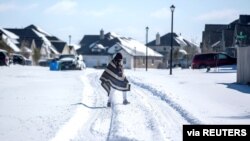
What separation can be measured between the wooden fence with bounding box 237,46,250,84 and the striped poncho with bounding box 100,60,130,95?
829cm

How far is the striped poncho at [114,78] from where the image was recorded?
15172 mm

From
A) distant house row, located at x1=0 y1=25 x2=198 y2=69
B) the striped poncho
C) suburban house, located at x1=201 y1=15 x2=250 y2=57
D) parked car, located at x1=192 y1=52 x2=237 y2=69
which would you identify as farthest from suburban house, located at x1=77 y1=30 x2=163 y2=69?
the striped poncho

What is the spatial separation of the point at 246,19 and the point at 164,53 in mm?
40356

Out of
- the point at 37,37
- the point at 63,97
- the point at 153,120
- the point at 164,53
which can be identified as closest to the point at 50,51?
the point at 37,37

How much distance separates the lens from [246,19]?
213ft

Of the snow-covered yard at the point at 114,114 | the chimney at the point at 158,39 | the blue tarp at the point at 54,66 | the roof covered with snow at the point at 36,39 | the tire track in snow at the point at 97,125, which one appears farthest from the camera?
the chimney at the point at 158,39

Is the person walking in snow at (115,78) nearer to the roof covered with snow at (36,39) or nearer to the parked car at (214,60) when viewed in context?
the parked car at (214,60)

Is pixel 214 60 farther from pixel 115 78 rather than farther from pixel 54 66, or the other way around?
pixel 115 78

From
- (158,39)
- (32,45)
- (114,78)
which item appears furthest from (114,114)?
(158,39)

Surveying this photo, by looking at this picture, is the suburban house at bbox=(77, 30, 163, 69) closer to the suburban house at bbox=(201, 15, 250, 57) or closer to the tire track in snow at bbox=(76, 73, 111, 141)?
the suburban house at bbox=(201, 15, 250, 57)

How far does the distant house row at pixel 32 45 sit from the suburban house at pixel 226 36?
27280mm

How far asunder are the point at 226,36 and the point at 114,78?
57648 mm

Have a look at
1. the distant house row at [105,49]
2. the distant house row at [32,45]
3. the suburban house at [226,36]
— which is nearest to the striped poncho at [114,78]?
the suburban house at [226,36]

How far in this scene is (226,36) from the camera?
Result: 70875 millimetres
